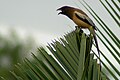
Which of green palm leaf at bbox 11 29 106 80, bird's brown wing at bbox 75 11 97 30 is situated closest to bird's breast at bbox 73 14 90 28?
bird's brown wing at bbox 75 11 97 30

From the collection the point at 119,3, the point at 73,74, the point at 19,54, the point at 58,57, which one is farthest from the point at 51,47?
the point at 19,54

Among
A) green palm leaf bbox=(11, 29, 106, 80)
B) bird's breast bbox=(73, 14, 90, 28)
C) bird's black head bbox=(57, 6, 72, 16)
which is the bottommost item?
green palm leaf bbox=(11, 29, 106, 80)

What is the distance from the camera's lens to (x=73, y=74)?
1578 mm

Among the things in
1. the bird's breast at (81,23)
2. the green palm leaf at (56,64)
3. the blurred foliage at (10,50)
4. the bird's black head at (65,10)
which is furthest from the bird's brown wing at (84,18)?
the blurred foliage at (10,50)

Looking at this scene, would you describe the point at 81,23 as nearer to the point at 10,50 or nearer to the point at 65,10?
the point at 65,10

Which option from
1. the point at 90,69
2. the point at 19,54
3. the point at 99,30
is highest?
the point at 19,54

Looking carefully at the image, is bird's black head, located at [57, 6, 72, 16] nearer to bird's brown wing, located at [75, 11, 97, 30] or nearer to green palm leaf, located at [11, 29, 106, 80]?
bird's brown wing, located at [75, 11, 97, 30]

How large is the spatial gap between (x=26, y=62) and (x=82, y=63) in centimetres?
54

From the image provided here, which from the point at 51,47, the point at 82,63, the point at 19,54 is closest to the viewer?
the point at 82,63

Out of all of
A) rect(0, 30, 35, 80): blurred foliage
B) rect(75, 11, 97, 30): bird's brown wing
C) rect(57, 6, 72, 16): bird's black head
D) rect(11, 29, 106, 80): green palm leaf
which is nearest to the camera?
rect(11, 29, 106, 80): green palm leaf

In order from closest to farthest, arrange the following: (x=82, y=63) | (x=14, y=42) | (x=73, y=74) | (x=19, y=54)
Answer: (x=82, y=63), (x=73, y=74), (x=19, y=54), (x=14, y=42)

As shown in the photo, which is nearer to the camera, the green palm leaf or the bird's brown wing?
the green palm leaf

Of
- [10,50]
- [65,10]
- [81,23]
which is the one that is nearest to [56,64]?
[81,23]

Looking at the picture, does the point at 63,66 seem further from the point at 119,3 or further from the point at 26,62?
the point at 119,3
